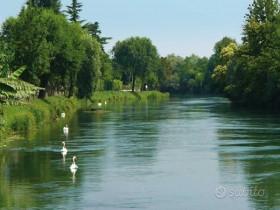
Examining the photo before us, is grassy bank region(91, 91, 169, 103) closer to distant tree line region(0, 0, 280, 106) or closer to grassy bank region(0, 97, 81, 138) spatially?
distant tree line region(0, 0, 280, 106)

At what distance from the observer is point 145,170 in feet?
128

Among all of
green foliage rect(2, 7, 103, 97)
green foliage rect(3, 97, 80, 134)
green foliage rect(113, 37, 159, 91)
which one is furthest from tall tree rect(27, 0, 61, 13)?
green foliage rect(113, 37, 159, 91)

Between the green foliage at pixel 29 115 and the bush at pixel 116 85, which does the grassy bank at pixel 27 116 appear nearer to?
the green foliage at pixel 29 115

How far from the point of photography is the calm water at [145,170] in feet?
100

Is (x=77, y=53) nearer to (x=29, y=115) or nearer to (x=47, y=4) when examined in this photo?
(x=47, y=4)

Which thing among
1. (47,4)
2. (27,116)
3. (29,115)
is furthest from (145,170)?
(47,4)

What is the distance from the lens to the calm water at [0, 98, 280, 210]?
30516mm

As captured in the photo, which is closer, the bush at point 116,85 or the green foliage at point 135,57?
the bush at point 116,85

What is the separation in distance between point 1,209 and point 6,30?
65901mm

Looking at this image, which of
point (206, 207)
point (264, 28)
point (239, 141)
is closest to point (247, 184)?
point (206, 207)

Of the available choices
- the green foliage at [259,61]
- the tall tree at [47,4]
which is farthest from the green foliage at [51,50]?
the green foliage at [259,61]

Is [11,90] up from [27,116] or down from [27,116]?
up

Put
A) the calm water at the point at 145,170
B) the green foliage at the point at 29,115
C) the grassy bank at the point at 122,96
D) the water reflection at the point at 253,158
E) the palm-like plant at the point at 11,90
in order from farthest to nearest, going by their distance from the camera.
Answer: the grassy bank at the point at 122,96 → the green foliage at the point at 29,115 → the palm-like plant at the point at 11,90 → the water reflection at the point at 253,158 → the calm water at the point at 145,170

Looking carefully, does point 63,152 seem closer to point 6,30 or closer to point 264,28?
point 6,30
